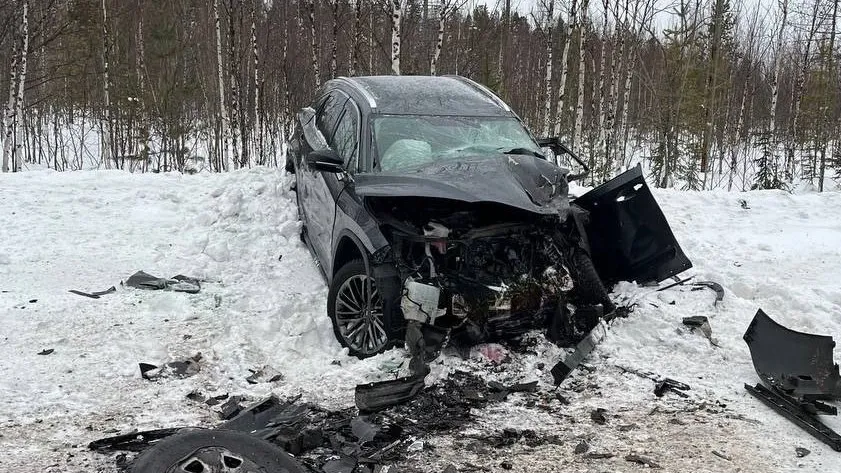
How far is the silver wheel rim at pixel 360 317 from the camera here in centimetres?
453

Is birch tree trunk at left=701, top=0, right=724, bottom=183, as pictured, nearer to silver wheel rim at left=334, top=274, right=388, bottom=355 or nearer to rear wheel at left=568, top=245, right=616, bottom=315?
rear wheel at left=568, top=245, right=616, bottom=315

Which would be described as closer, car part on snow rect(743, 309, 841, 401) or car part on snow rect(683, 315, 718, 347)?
car part on snow rect(743, 309, 841, 401)

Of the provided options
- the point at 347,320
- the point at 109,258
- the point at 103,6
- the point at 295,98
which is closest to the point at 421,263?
the point at 347,320

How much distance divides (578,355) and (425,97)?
2.89 meters

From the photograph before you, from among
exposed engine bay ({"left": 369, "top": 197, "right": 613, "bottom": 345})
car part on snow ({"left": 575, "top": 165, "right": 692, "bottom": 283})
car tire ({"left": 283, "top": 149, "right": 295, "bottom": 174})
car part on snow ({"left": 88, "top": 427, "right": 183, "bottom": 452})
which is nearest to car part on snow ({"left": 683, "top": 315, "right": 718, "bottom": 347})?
car part on snow ({"left": 575, "top": 165, "right": 692, "bottom": 283})

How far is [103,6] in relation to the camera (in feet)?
51.6

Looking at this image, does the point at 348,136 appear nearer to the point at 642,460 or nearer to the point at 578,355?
the point at 578,355

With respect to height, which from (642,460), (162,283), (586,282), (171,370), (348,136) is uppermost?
(348,136)

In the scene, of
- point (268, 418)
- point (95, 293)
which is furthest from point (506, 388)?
point (95, 293)

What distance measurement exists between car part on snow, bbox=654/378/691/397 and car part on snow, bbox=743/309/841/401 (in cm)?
58

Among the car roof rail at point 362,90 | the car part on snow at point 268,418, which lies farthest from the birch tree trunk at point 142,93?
the car part on snow at point 268,418

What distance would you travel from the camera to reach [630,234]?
17.8 ft

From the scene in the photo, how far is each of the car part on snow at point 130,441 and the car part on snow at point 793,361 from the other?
3985 mm

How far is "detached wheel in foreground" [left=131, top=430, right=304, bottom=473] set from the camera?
2789 mm
